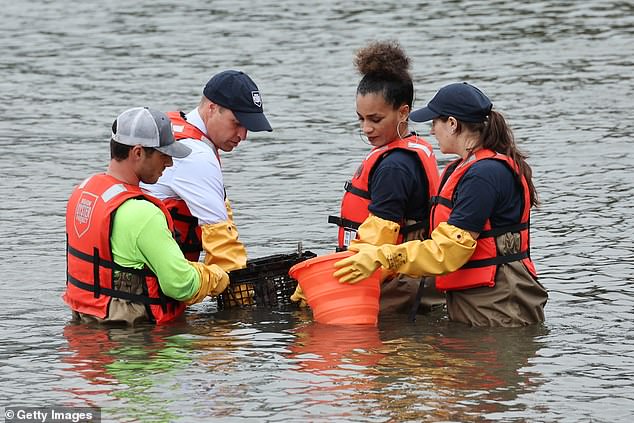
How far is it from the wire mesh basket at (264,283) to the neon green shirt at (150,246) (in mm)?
730

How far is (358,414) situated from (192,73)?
1363cm

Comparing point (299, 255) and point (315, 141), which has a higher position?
point (315, 141)

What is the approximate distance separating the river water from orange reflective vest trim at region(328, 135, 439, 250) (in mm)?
705

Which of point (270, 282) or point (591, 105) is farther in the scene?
point (591, 105)

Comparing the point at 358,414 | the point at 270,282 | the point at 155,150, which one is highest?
the point at 155,150

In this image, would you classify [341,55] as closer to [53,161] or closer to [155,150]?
[53,161]

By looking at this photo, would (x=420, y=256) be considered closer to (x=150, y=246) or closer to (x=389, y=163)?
(x=389, y=163)

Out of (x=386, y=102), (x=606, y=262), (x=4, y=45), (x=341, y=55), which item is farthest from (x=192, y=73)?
(x=386, y=102)

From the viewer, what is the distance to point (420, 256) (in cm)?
807

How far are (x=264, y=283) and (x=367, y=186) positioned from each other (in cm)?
104

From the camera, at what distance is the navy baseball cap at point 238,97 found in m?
8.72

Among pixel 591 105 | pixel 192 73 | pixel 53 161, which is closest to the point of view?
pixel 53 161

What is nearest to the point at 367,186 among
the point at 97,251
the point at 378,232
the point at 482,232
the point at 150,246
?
the point at 378,232

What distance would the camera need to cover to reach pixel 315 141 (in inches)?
621
